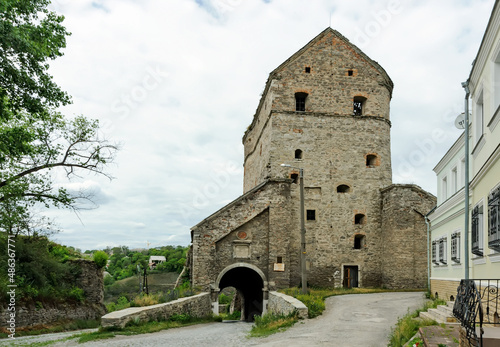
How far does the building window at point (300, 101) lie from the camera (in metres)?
29.1

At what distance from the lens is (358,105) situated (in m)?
30.2

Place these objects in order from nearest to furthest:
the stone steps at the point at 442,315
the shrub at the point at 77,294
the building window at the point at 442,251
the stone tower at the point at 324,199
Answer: the stone steps at the point at 442,315 → the building window at the point at 442,251 → the shrub at the point at 77,294 → the stone tower at the point at 324,199

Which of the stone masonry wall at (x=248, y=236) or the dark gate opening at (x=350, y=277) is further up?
the stone masonry wall at (x=248, y=236)

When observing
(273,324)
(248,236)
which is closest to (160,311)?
(273,324)

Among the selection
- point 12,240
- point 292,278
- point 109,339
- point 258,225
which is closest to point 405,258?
point 292,278

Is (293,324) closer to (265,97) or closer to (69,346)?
(69,346)

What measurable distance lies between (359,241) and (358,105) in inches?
357

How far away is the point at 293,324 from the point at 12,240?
12125 mm

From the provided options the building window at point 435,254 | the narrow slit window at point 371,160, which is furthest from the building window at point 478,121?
the narrow slit window at point 371,160

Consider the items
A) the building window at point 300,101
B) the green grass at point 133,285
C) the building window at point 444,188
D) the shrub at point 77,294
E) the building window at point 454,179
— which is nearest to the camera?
the building window at point 454,179

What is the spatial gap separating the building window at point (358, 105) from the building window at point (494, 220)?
68.6 feet

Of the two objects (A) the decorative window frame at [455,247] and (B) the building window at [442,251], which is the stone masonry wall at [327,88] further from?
(A) the decorative window frame at [455,247]

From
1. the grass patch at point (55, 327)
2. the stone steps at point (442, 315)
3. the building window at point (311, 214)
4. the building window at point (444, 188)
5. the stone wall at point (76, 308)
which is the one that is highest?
the building window at point (444, 188)

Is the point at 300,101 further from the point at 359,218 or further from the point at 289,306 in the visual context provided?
the point at 289,306
